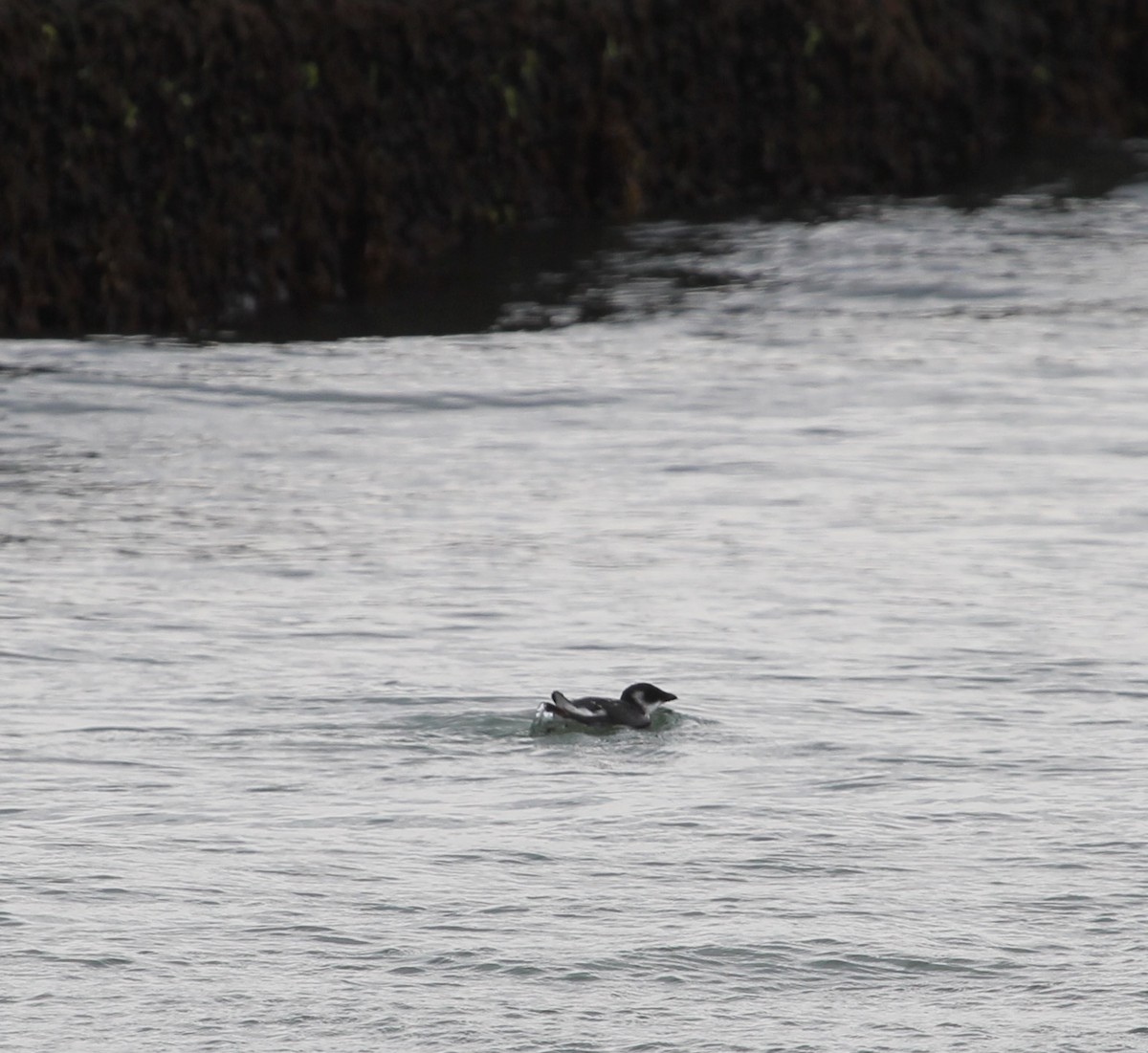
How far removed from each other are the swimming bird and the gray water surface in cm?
7

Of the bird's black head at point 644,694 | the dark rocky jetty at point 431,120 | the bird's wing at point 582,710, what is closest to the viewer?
the bird's wing at point 582,710

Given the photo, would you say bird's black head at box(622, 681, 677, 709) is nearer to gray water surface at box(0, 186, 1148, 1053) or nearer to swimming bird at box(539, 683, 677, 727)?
swimming bird at box(539, 683, 677, 727)

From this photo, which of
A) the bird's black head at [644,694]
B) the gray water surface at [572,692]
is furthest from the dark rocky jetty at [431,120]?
the bird's black head at [644,694]

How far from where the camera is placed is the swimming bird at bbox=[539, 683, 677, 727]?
8.11 meters

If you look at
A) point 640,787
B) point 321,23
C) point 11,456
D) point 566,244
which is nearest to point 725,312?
point 566,244

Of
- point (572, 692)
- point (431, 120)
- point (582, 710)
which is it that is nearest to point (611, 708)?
point (582, 710)

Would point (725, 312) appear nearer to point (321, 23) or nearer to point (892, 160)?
point (321, 23)

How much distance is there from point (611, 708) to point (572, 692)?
807 millimetres

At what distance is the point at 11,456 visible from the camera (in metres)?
13.5

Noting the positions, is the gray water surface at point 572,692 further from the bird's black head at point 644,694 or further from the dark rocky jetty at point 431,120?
the dark rocky jetty at point 431,120

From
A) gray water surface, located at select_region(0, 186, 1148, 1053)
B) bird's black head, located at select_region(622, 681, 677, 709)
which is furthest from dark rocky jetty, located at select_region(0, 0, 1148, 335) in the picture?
bird's black head, located at select_region(622, 681, 677, 709)

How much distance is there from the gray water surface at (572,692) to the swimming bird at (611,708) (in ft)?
0.22

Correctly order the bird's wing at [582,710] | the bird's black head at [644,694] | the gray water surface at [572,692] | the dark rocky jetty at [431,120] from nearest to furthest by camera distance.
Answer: the gray water surface at [572,692]
the bird's wing at [582,710]
the bird's black head at [644,694]
the dark rocky jetty at [431,120]

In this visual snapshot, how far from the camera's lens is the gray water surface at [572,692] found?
6207 mm
